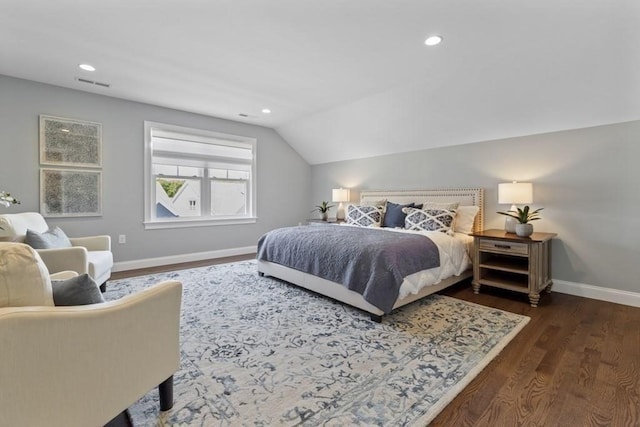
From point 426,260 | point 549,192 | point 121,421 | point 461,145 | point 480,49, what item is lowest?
point 121,421

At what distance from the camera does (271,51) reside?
268 cm

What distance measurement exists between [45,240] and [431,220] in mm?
3965

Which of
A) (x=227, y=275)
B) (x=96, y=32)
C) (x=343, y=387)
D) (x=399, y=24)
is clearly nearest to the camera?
(x=343, y=387)

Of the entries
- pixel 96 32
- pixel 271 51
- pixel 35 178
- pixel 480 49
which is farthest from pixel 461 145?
pixel 35 178

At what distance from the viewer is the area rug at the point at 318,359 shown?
1481 millimetres

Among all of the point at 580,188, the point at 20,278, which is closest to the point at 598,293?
the point at 580,188

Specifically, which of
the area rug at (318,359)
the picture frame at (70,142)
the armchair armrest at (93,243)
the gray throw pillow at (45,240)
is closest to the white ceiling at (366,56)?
the picture frame at (70,142)

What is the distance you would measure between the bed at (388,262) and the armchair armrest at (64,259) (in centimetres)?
178

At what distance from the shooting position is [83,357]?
109 cm

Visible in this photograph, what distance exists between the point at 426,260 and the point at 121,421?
8.10 feet

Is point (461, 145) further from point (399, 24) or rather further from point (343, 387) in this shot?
point (343, 387)

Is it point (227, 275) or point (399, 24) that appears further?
point (227, 275)

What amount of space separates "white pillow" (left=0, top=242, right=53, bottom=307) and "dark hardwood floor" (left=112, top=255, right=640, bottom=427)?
1.79 meters

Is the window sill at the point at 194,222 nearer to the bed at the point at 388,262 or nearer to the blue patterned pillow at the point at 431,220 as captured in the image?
the bed at the point at 388,262
